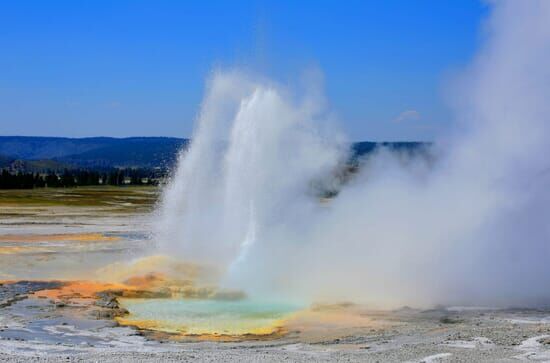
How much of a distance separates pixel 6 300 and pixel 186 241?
25.1 ft

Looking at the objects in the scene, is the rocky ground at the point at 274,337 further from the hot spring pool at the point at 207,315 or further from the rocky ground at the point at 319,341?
the hot spring pool at the point at 207,315

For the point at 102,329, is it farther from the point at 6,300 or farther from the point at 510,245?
the point at 510,245

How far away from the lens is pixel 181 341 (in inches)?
482

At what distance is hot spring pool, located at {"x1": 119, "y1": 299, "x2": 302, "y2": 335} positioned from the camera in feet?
44.7

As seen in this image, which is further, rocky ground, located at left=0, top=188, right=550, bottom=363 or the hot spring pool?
the hot spring pool

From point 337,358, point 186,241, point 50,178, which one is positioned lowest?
point 337,358

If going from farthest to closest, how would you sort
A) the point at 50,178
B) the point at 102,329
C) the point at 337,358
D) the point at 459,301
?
the point at 50,178, the point at 459,301, the point at 102,329, the point at 337,358

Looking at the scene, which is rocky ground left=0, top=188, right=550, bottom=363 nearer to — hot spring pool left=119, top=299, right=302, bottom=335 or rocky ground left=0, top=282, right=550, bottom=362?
rocky ground left=0, top=282, right=550, bottom=362

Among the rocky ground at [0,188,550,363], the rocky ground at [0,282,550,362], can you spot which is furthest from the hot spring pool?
the rocky ground at [0,282,550,362]

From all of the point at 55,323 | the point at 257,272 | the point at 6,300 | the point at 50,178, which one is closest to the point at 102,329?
the point at 55,323

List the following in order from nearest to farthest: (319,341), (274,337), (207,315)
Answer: (319,341)
(274,337)
(207,315)

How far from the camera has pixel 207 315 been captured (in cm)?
1485

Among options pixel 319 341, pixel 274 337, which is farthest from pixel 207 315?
pixel 319 341

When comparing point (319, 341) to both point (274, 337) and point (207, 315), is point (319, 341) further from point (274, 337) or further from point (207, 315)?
point (207, 315)
